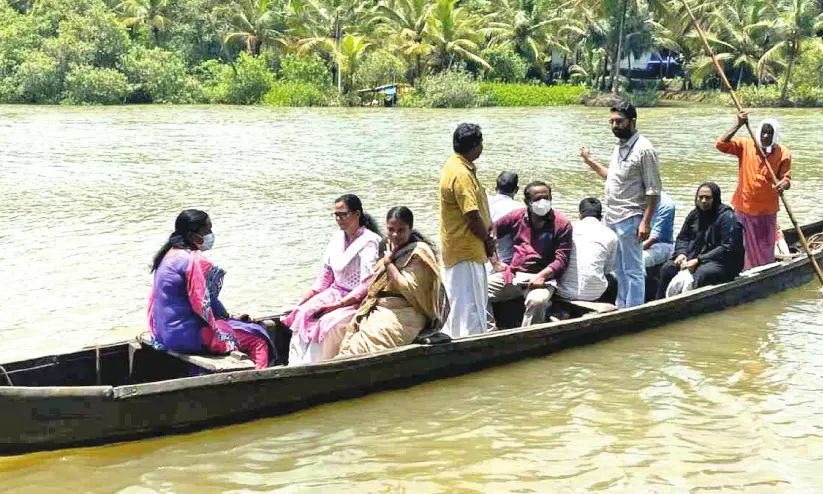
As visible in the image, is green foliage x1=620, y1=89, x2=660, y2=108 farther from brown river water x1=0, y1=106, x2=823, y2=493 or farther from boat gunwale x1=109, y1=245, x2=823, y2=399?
boat gunwale x1=109, y1=245, x2=823, y2=399

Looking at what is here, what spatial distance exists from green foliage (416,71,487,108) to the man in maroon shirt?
3321cm

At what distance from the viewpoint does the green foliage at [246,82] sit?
4203cm

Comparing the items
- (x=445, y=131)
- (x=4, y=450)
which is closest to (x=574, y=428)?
(x=4, y=450)

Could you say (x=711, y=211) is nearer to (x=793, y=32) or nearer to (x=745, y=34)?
(x=793, y=32)

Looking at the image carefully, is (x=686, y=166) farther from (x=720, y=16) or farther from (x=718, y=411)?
(x=720, y=16)

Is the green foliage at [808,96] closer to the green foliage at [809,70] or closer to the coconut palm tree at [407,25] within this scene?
the green foliage at [809,70]

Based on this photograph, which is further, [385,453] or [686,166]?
[686,166]

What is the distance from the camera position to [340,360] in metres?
5.57

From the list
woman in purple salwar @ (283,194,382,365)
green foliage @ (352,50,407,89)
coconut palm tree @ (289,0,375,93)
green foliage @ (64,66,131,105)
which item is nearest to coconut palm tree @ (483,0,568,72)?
green foliage @ (352,50,407,89)

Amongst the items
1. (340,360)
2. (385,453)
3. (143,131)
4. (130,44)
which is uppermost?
(130,44)

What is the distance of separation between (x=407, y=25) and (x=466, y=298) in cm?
3706

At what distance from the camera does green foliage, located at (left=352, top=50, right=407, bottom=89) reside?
4009 cm

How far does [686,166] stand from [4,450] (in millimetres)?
17503

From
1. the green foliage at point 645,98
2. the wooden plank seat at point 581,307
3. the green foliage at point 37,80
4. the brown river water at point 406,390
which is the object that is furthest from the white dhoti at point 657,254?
the green foliage at point 37,80
